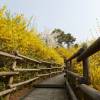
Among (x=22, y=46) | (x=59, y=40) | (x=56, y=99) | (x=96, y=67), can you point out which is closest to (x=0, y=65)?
(x=56, y=99)

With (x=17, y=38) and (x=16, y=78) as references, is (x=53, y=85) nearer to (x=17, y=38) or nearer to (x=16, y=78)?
(x=17, y=38)

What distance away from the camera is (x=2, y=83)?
6.19m

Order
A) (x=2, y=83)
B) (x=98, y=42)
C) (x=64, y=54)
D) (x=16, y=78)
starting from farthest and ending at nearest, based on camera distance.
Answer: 1. (x=64, y=54)
2. (x=16, y=78)
3. (x=2, y=83)
4. (x=98, y=42)

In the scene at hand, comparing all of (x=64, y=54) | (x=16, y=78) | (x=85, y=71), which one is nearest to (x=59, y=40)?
(x=64, y=54)

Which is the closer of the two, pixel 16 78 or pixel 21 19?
pixel 16 78

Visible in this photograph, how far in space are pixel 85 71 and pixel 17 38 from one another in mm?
7046

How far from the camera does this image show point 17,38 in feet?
35.1

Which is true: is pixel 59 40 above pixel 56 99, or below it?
above

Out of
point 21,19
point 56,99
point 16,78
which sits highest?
point 21,19

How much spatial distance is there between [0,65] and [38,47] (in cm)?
1039

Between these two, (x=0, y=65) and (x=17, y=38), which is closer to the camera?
(x=0, y=65)

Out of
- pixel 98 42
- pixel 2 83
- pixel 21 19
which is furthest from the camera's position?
pixel 21 19

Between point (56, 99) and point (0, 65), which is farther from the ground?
point (0, 65)

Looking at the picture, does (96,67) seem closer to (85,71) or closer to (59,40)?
(85,71)
